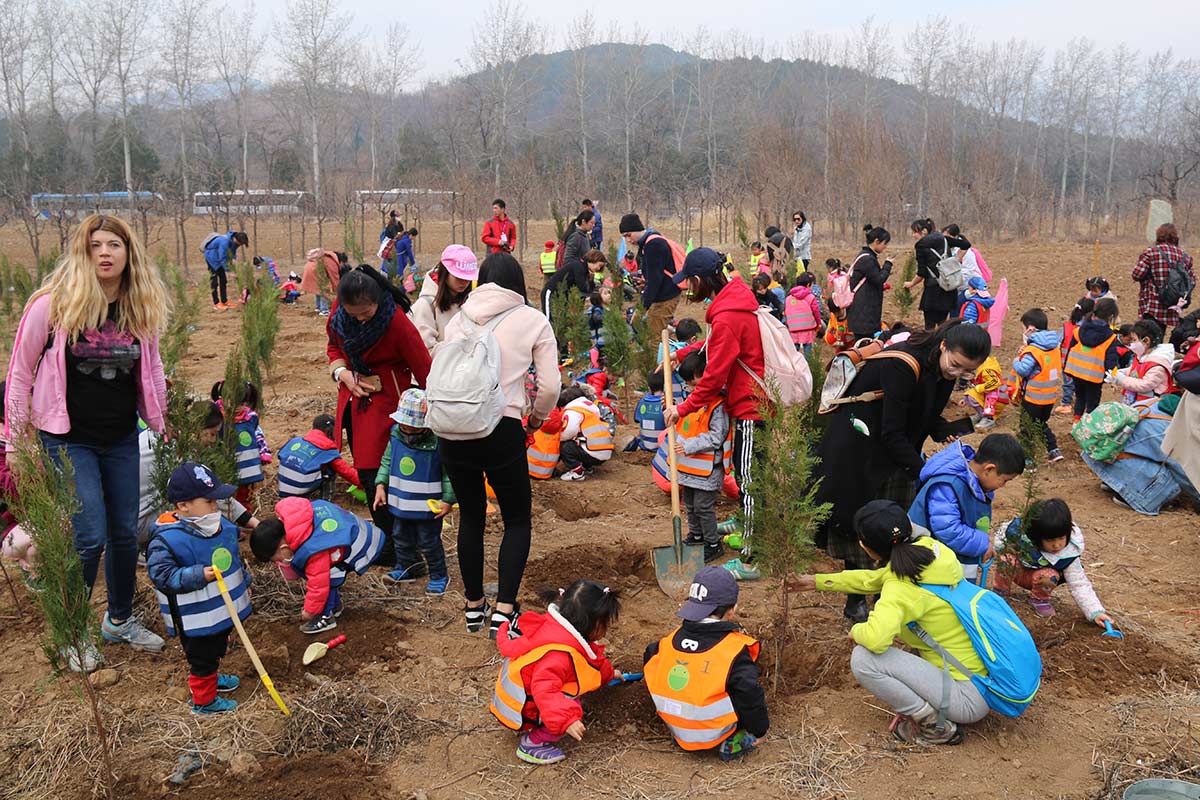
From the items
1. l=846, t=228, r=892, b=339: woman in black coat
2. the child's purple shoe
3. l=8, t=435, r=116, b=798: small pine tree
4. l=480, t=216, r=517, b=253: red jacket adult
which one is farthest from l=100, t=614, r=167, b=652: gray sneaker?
l=480, t=216, r=517, b=253: red jacket adult

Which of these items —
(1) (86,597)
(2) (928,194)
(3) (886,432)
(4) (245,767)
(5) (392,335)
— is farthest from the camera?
(2) (928,194)

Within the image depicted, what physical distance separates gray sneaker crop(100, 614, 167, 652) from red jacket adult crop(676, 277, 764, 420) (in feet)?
9.61

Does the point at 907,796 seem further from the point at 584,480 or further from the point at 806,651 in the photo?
the point at 584,480

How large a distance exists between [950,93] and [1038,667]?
61549 mm

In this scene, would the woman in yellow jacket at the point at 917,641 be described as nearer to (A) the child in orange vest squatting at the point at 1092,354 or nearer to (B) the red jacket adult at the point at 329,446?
(B) the red jacket adult at the point at 329,446

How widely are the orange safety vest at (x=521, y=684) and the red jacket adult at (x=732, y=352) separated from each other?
186 centimetres

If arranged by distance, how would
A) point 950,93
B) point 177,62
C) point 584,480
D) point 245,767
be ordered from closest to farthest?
point 245,767, point 584,480, point 177,62, point 950,93

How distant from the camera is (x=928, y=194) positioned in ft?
121

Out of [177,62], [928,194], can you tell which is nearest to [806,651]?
[928,194]

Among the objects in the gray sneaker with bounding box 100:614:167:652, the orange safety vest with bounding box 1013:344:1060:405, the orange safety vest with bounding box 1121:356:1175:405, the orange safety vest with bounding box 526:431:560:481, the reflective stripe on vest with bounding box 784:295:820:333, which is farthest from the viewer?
the reflective stripe on vest with bounding box 784:295:820:333

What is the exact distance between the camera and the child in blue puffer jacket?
3.95m

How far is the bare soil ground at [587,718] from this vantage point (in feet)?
11.3

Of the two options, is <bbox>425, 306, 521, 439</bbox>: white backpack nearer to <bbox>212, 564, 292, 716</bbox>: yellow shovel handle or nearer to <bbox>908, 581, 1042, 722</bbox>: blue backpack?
<bbox>212, 564, 292, 716</bbox>: yellow shovel handle

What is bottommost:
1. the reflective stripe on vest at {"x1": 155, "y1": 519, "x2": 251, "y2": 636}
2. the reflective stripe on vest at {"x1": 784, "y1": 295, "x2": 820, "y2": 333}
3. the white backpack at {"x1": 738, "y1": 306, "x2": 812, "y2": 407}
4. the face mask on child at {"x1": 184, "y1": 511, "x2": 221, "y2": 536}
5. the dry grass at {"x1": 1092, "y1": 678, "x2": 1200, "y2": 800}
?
the dry grass at {"x1": 1092, "y1": 678, "x2": 1200, "y2": 800}
